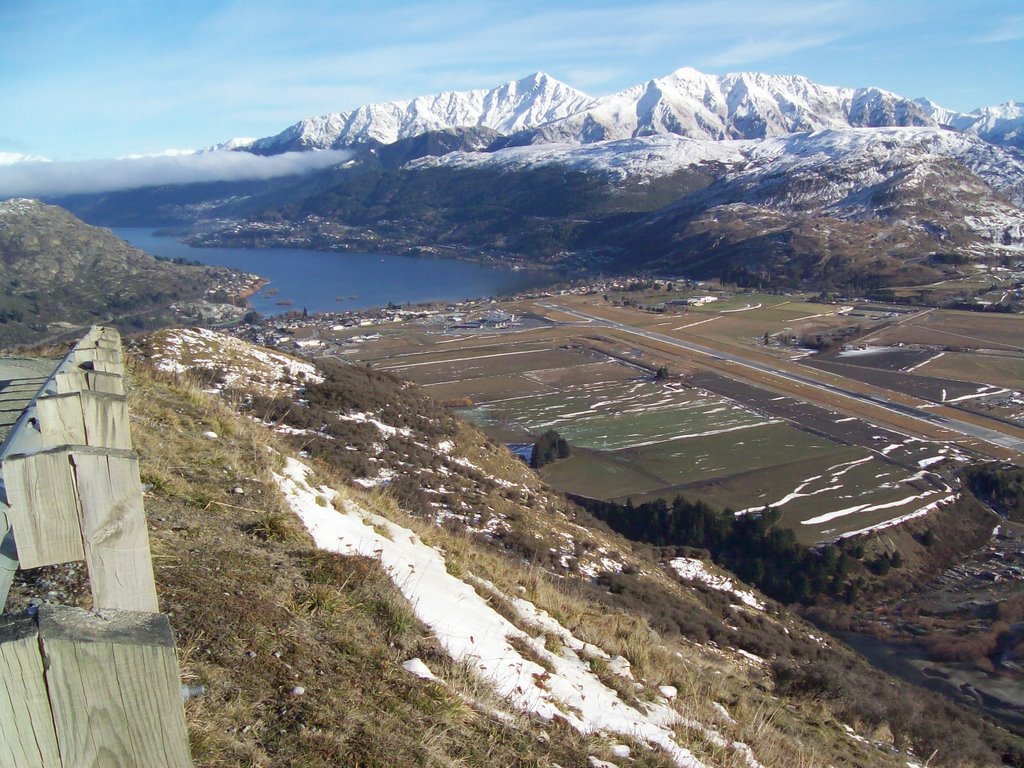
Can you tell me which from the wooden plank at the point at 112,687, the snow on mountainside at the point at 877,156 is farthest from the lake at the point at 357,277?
the wooden plank at the point at 112,687

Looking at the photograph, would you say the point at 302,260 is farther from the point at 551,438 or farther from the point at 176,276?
the point at 551,438

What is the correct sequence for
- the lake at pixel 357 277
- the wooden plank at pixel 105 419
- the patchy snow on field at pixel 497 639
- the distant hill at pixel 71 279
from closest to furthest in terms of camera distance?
the wooden plank at pixel 105 419 → the patchy snow on field at pixel 497 639 → the distant hill at pixel 71 279 → the lake at pixel 357 277

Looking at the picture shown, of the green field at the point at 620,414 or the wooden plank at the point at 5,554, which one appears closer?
the wooden plank at the point at 5,554

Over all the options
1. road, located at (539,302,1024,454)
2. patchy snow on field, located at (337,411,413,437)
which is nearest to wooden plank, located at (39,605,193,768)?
patchy snow on field, located at (337,411,413,437)

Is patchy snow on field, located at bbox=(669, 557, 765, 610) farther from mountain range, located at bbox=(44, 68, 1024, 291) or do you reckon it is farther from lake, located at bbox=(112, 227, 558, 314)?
mountain range, located at bbox=(44, 68, 1024, 291)

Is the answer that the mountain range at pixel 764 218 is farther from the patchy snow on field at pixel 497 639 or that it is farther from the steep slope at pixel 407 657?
the patchy snow on field at pixel 497 639

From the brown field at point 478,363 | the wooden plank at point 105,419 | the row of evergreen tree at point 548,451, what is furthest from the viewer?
the brown field at point 478,363

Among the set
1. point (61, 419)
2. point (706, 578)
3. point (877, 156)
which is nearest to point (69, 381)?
point (61, 419)
